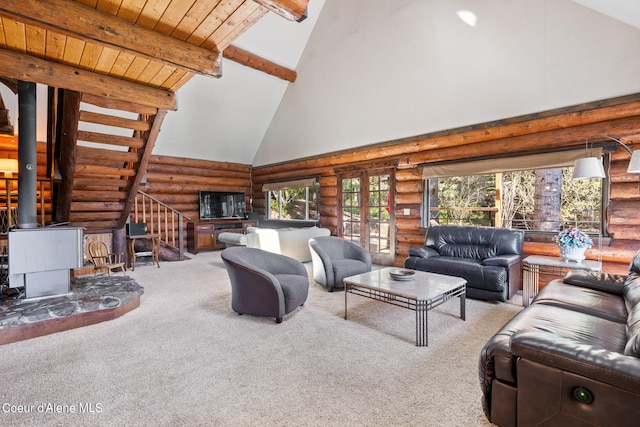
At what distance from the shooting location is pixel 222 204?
8.88m

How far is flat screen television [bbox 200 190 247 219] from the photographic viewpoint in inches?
339

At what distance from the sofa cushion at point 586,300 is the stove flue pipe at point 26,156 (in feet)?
16.8

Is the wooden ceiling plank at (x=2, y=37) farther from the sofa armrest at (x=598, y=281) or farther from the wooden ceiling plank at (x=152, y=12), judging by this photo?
the sofa armrest at (x=598, y=281)

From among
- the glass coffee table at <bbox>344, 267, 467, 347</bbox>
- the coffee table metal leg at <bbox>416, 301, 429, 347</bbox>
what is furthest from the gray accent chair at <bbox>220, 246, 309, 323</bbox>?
the coffee table metal leg at <bbox>416, 301, 429, 347</bbox>

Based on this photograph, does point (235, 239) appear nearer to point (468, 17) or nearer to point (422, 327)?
point (422, 327)

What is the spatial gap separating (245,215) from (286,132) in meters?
2.75

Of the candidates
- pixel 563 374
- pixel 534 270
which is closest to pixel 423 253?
pixel 534 270

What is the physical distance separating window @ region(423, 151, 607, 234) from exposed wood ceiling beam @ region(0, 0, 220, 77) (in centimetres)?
419

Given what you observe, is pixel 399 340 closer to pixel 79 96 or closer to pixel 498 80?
pixel 498 80

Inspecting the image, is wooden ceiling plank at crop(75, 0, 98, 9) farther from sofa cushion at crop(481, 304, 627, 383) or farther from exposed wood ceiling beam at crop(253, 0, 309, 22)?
sofa cushion at crop(481, 304, 627, 383)

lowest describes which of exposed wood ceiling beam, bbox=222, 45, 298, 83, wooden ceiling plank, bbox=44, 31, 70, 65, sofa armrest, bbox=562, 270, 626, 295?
sofa armrest, bbox=562, 270, 626, 295

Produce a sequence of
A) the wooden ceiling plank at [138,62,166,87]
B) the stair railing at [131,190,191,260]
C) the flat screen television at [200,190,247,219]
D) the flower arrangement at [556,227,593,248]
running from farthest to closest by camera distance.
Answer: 1. the flat screen television at [200,190,247,219]
2. the stair railing at [131,190,191,260]
3. the flower arrangement at [556,227,593,248]
4. the wooden ceiling plank at [138,62,166,87]

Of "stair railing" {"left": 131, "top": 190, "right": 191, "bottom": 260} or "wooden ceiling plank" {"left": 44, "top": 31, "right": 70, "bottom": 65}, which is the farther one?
"stair railing" {"left": 131, "top": 190, "right": 191, "bottom": 260}

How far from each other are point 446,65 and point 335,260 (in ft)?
11.1
